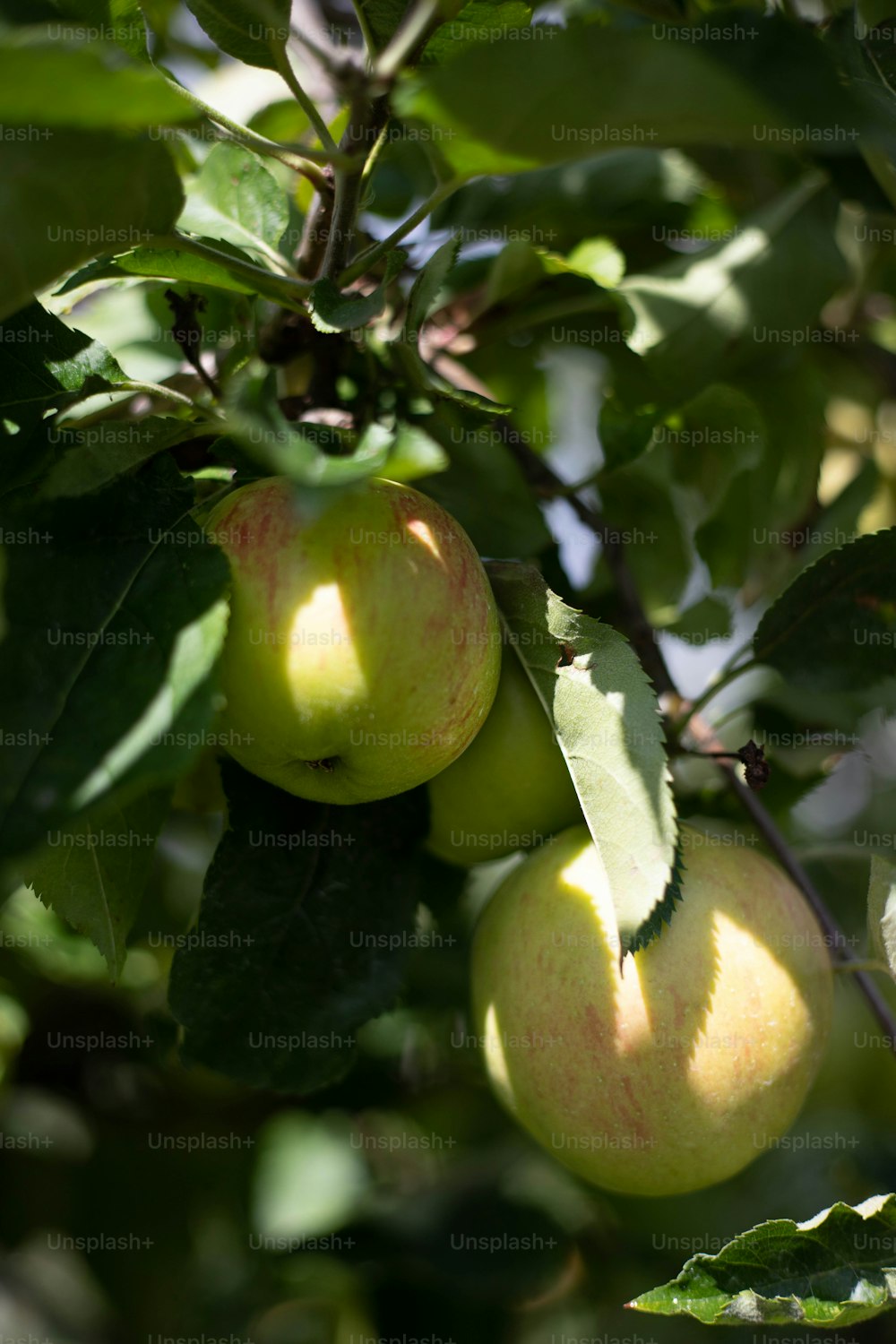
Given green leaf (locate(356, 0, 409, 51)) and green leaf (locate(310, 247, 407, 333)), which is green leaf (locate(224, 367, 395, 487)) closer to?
green leaf (locate(310, 247, 407, 333))

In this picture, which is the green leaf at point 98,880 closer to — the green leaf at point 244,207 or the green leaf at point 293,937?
the green leaf at point 293,937

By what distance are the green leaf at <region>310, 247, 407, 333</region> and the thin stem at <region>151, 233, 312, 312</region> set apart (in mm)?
49

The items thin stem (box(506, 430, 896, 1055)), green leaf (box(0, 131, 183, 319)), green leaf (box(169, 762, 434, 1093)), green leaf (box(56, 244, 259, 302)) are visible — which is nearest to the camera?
green leaf (box(0, 131, 183, 319))

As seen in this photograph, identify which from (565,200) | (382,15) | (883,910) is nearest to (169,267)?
(382,15)

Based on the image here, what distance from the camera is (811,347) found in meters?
2.01

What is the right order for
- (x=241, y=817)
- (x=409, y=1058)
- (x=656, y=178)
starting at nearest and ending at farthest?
(x=241, y=817), (x=656, y=178), (x=409, y=1058)

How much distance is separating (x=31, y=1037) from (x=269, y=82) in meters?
1.73

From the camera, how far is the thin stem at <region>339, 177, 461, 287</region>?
37.5 inches

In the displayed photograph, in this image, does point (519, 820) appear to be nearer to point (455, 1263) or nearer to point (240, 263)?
point (240, 263)

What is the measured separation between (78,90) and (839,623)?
97 cm

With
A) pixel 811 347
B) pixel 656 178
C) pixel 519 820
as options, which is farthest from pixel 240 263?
pixel 811 347

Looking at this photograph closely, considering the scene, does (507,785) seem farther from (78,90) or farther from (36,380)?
(78,90)

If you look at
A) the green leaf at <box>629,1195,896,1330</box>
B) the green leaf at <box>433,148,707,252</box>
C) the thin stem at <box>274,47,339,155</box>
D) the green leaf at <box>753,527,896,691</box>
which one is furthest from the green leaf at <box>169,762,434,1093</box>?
the green leaf at <box>433,148,707,252</box>

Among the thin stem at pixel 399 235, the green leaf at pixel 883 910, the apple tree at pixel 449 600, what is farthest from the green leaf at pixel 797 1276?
the thin stem at pixel 399 235
